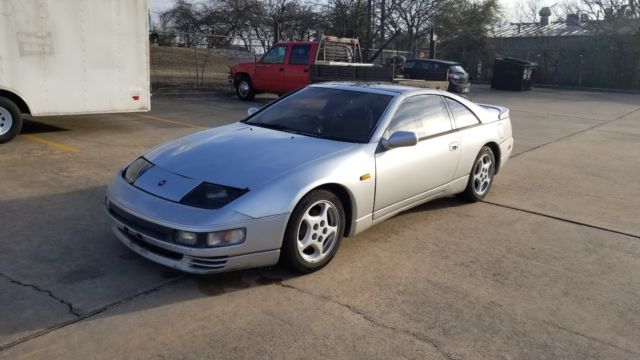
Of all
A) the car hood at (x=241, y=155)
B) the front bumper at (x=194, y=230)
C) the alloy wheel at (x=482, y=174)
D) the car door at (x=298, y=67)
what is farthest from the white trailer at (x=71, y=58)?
the car door at (x=298, y=67)

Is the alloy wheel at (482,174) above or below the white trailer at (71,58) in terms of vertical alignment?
below

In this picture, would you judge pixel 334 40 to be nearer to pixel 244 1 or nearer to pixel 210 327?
pixel 210 327

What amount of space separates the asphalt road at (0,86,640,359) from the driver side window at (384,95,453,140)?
0.93 metres

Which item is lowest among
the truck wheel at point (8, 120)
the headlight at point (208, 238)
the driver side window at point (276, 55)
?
the headlight at point (208, 238)

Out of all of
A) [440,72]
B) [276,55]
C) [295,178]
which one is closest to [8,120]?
[295,178]

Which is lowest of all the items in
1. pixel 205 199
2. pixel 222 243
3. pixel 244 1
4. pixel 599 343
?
pixel 599 343

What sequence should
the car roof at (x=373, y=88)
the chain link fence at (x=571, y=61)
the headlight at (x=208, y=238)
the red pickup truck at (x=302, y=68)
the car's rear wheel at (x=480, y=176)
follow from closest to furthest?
the headlight at (x=208, y=238), the car roof at (x=373, y=88), the car's rear wheel at (x=480, y=176), the red pickup truck at (x=302, y=68), the chain link fence at (x=571, y=61)

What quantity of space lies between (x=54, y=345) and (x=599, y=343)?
3.21 m

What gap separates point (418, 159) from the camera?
499 cm

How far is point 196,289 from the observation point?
3.75 metres

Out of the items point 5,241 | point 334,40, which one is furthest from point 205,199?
point 334,40

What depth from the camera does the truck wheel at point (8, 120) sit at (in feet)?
26.4

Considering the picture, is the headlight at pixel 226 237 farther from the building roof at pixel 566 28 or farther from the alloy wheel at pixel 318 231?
the building roof at pixel 566 28

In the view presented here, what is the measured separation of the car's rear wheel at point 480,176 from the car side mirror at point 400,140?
1.69 m
